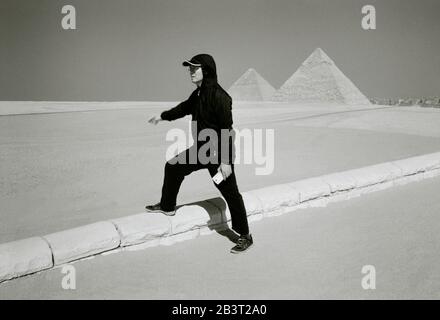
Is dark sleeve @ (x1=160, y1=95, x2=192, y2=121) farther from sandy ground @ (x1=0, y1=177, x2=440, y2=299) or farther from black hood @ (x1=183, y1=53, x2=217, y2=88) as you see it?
sandy ground @ (x1=0, y1=177, x2=440, y2=299)

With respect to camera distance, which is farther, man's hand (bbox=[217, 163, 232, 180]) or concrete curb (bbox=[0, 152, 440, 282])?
man's hand (bbox=[217, 163, 232, 180])

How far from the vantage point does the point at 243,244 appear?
11.6 feet

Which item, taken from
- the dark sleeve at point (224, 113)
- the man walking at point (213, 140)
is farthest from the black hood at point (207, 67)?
the dark sleeve at point (224, 113)

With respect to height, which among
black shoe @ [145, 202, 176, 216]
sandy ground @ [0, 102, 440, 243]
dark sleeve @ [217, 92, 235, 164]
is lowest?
sandy ground @ [0, 102, 440, 243]

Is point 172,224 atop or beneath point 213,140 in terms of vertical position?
beneath

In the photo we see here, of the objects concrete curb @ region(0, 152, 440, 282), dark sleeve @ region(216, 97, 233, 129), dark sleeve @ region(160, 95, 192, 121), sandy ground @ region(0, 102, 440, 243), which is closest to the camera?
concrete curb @ region(0, 152, 440, 282)

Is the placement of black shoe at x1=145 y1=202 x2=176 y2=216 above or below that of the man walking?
below

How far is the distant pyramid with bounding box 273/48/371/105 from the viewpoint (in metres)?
54.1

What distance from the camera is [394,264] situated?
3312mm

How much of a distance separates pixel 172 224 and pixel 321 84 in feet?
181

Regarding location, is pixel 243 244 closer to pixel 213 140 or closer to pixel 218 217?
pixel 218 217

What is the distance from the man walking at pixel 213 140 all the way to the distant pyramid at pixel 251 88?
63.4 m

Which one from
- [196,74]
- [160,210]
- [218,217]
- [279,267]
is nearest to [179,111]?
[196,74]

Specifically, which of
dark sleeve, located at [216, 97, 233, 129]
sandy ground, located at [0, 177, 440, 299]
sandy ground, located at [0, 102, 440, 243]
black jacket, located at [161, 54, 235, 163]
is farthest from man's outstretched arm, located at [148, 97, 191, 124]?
sandy ground, located at [0, 102, 440, 243]
